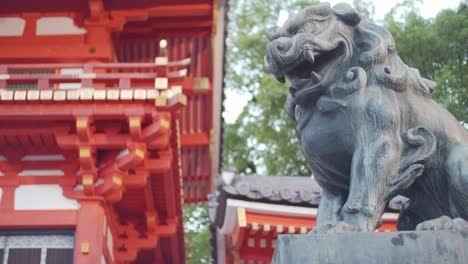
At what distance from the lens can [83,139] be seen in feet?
25.0

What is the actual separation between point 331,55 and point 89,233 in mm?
5314

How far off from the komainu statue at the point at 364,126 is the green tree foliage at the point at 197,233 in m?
12.5

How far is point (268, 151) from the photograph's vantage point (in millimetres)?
15648

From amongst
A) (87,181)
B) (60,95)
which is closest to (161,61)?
(60,95)

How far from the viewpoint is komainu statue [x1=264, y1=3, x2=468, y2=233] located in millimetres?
2756

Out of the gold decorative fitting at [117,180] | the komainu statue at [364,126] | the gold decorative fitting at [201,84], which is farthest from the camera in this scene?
the gold decorative fitting at [201,84]

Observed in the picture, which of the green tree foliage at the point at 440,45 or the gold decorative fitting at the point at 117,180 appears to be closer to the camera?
the gold decorative fitting at the point at 117,180

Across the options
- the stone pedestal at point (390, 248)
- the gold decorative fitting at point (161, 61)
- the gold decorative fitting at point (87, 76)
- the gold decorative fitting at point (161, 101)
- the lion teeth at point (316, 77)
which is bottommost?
the stone pedestal at point (390, 248)

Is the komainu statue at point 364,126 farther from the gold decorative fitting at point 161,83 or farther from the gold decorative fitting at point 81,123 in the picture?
the gold decorative fitting at point 81,123

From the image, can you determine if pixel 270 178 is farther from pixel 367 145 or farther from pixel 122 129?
pixel 367 145

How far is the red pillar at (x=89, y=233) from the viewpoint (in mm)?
7598

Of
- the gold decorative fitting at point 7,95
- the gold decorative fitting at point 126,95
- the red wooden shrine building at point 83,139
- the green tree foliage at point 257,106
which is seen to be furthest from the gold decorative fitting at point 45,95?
the green tree foliage at point 257,106

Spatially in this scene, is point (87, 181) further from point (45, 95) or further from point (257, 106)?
point (257, 106)

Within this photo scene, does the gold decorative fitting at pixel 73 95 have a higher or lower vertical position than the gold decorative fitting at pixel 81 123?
higher
